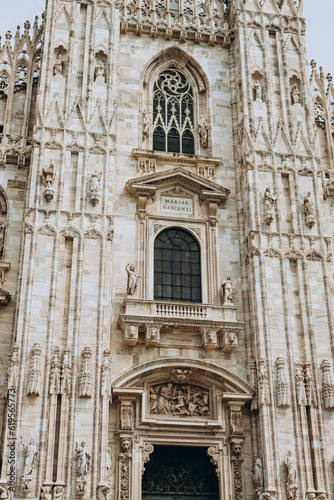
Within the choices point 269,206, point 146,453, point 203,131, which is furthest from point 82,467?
point 203,131

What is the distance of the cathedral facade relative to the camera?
17547 mm

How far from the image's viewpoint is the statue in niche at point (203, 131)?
22.3 metres

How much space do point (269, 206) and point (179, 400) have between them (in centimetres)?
605

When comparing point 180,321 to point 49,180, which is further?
point 49,180

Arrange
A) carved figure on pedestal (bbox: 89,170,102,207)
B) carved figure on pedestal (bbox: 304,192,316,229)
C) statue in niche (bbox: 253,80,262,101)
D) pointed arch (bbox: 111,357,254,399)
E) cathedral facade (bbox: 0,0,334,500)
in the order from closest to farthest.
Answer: cathedral facade (bbox: 0,0,334,500) < pointed arch (bbox: 111,357,254,399) < carved figure on pedestal (bbox: 89,170,102,207) < carved figure on pedestal (bbox: 304,192,316,229) < statue in niche (bbox: 253,80,262,101)

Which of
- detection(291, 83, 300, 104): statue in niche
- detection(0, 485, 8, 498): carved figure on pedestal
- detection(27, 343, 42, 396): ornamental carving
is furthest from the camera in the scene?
detection(291, 83, 300, 104): statue in niche

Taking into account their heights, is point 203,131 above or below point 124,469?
above

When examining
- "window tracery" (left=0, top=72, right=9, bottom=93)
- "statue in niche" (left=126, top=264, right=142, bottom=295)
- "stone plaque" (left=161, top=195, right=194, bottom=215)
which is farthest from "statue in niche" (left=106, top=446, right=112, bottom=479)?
"window tracery" (left=0, top=72, right=9, bottom=93)

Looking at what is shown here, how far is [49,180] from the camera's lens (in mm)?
19578

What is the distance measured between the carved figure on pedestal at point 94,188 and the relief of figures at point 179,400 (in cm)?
521

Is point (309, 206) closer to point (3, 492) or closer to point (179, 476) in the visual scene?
point (179, 476)

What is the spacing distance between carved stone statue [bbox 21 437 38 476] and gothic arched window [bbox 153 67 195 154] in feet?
31.9

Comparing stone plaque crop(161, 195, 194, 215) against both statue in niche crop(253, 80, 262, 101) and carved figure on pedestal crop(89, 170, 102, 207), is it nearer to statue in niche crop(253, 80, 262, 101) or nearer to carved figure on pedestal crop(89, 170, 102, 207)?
carved figure on pedestal crop(89, 170, 102, 207)

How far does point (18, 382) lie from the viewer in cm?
1728
